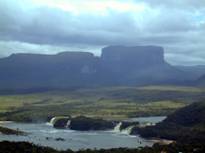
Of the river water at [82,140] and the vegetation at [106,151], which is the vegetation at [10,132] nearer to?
the river water at [82,140]

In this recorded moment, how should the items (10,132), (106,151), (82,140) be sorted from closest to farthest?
(106,151) < (82,140) < (10,132)

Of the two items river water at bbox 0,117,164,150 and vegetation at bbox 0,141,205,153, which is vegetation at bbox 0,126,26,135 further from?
vegetation at bbox 0,141,205,153

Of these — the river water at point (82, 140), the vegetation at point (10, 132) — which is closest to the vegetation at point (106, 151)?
the river water at point (82, 140)

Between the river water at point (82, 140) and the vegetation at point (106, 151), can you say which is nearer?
the vegetation at point (106, 151)

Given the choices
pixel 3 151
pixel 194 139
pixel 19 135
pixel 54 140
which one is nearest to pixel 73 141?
pixel 54 140

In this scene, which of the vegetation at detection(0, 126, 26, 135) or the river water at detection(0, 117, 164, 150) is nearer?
the river water at detection(0, 117, 164, 150)

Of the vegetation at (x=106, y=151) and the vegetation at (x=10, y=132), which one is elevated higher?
the vegetation at (x=106, y=151)

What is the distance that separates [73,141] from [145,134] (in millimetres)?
32530

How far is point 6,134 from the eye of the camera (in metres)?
190

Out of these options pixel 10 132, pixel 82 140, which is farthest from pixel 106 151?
pixel 10 132

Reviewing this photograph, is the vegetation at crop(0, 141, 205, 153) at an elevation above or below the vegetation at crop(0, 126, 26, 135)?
above

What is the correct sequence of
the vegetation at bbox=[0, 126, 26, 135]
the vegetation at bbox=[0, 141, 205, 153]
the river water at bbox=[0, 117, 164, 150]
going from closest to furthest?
the vegetation at bbox=[0, 141, 205, 153], the river water at bbox=[0, 117, 164, 150], the vegetation at bbox=[0, 126, 26, 135]

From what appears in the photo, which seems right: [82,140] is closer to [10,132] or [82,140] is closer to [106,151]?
[10,132]

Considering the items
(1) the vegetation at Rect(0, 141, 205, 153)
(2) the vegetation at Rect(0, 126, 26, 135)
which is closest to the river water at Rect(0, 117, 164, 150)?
(2) the vegetation at Rect(0, 126, 26, 135)
